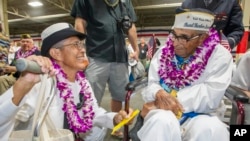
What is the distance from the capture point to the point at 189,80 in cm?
155

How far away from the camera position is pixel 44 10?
11781 mm

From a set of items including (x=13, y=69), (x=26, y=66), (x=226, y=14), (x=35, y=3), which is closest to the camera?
(x=26, y=66)

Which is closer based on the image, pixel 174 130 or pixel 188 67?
pixel 174 130

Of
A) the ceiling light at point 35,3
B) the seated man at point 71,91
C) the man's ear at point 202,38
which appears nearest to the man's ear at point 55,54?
the seated man at point 71,91

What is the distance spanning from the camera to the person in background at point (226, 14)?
75.6 inches

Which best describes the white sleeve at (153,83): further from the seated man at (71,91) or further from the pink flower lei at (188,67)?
the seated man at (71,91)

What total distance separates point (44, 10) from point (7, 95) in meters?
11.7

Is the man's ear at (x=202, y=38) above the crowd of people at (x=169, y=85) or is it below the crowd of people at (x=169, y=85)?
above

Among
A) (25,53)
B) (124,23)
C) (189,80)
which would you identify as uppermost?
(124,23)

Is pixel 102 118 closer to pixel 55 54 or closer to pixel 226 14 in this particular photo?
pixel 55 54

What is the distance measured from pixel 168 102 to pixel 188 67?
0.30 m

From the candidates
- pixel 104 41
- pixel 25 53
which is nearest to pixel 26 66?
pixel 104 41

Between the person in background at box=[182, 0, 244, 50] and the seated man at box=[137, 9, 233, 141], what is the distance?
35cm

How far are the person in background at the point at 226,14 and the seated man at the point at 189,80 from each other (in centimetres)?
35
